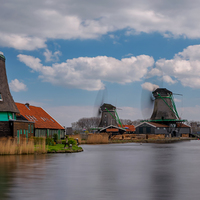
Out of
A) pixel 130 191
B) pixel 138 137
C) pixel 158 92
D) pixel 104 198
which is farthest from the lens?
pixel 158 92

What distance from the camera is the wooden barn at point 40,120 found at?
4325 cm

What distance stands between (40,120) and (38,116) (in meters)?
1.59

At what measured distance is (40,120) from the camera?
46.3 m

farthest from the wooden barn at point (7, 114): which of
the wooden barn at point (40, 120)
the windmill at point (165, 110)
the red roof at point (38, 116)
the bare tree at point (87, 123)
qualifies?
the bare tree at point (87, 123)

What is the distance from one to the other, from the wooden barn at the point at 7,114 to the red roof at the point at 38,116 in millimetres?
8439

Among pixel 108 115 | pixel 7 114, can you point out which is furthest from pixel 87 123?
pixel 7 114

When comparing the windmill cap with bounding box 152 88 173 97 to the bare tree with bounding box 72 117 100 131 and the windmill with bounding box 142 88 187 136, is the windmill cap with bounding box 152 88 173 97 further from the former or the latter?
the bare tree with bounding box 72 117 100 131

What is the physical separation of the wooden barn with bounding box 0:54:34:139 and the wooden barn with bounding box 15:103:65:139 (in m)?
6.89

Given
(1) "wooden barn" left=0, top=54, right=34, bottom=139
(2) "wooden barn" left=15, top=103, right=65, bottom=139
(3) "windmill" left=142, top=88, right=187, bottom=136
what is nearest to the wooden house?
(3) "windmill" left=142, top=88, right=187, bottom=136

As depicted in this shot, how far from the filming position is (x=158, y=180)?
44.1 ft

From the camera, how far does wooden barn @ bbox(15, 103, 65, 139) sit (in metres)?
43.2

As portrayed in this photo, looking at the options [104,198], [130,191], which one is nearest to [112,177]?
[130,191]

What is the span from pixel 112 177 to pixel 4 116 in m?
20.8

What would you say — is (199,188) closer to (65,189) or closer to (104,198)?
(104,198)
